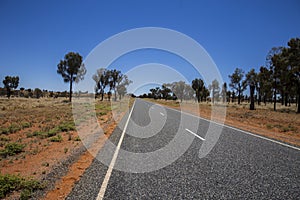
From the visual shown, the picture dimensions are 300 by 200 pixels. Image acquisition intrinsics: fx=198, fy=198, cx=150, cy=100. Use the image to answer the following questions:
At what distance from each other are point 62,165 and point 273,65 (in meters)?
43.7

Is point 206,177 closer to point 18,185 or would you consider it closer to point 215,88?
point 18,185

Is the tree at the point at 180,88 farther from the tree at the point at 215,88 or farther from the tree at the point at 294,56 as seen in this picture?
the tree at the point at 294,56

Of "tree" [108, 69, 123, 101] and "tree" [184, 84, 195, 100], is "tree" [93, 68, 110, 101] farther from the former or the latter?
"tree" [184, 84, 195, 100]

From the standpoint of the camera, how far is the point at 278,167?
5129 millimetres

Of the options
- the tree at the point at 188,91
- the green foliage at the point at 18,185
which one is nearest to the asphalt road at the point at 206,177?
the green foliage at the point at 18,185

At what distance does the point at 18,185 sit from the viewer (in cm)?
429

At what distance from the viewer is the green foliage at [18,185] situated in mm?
3935

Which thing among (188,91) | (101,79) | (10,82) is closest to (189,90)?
(188,91)

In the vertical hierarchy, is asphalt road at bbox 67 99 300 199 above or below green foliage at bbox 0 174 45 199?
above

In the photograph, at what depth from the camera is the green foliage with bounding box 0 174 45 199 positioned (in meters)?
3.93

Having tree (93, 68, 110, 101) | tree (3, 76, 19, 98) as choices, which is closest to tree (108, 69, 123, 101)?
tree (93, 68, 110, 101)

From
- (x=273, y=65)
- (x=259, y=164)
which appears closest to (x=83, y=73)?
(x=273, y=65)

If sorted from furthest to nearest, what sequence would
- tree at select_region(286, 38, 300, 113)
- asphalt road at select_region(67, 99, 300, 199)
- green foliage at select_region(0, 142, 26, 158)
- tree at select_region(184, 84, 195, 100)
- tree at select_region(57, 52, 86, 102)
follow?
tree at select_region(184, 84, 195, 100) → tree at select_region(57, 52, 86, 102) → tree at select_region(286, 38, 300, 113) → green foliage at select_region(0, 142, 26, 158) → asphalt road at select_region(67, 99, 300, 199)

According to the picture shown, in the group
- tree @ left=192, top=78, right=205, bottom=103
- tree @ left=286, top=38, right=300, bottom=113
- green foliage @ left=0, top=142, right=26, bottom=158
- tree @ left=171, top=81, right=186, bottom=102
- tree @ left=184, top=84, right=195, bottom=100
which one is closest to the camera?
green foliage @ left=0, top=142, right=26, bottom=158
